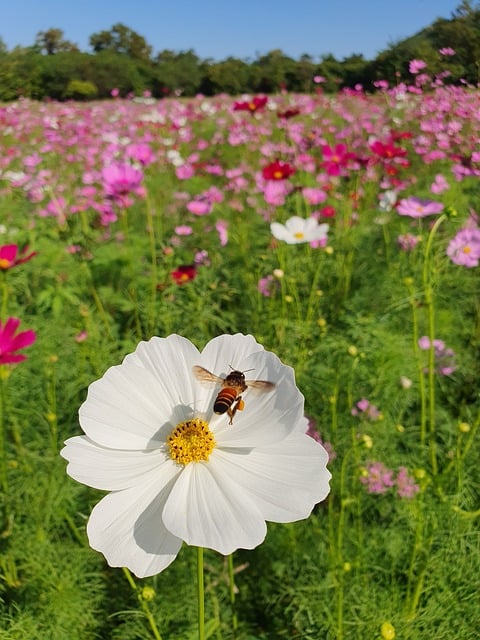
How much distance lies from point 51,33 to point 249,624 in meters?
11.9

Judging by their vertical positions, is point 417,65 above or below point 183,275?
above

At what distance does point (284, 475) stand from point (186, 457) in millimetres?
106

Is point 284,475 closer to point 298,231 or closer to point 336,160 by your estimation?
point 298,231

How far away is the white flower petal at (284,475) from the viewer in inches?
18.3

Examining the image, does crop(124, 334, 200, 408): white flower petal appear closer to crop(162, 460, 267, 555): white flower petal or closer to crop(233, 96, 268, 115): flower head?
crop(162, 460, 267, 555): white flower petal

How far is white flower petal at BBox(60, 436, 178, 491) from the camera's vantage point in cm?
49

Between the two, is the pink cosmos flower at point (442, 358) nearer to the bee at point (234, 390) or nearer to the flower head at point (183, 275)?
the flower head at point (183, 275)

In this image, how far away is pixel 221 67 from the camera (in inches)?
192

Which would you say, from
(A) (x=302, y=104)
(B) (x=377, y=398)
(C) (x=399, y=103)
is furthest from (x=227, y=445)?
(A) (x=302, y=104)

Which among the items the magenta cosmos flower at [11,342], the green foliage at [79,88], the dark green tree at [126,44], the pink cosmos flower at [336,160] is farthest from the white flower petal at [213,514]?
the dark green tree at [126,44]

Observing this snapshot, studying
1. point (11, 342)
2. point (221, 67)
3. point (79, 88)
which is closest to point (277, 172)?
point (11, 342)

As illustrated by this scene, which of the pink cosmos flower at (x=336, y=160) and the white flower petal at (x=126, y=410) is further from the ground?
the white flower petal at (x=126, y=410)

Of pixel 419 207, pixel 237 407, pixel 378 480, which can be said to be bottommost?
pixel 378 480

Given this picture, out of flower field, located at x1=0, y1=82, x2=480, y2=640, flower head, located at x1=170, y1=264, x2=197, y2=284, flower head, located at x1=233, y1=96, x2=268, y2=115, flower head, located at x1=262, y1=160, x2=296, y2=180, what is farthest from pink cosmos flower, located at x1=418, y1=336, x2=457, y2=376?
flower head, located at x1=233, y1=96, x2=268, y2=115
